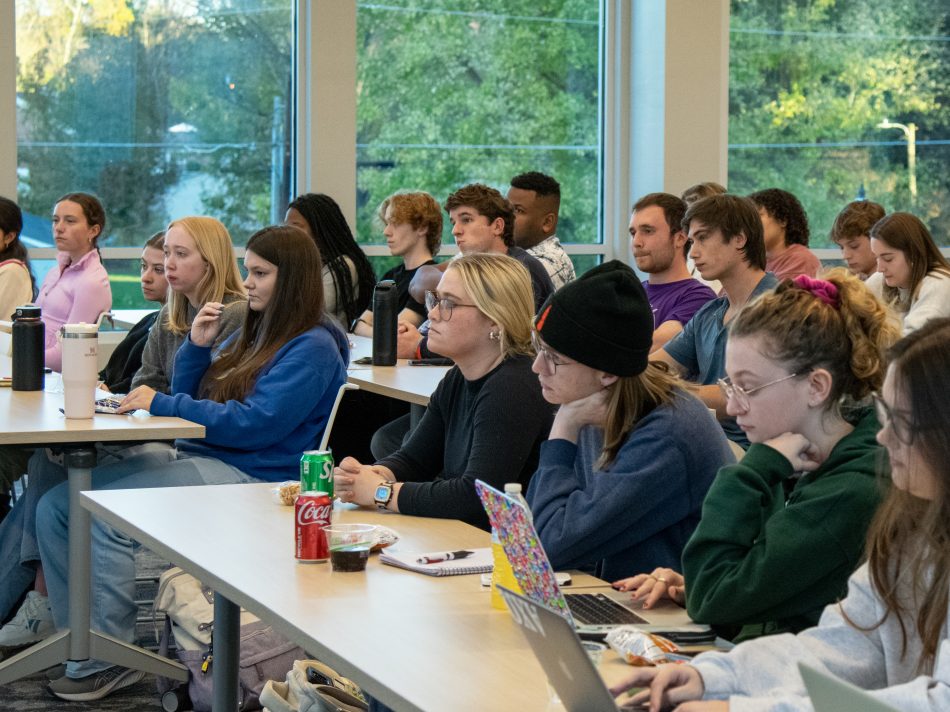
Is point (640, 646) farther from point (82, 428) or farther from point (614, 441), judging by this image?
point (82, 428)

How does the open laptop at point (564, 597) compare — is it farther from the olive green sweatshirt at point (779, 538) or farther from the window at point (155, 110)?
the window at point (155, 110)

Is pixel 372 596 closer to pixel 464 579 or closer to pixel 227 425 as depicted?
pixel 464 579

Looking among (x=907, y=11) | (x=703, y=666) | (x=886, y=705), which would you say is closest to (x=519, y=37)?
(x=907, y=11)

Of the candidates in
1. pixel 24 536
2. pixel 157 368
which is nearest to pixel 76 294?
pixel 157 368

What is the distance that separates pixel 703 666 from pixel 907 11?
8599 mm

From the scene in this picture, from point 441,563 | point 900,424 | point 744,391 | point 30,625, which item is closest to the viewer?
point 900,424

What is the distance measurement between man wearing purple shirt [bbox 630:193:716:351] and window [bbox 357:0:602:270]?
3098 millimetres

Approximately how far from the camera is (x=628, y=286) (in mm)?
2412

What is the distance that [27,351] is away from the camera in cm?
427

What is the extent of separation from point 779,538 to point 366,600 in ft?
2.14

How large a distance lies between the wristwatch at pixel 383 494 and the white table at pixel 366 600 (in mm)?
28

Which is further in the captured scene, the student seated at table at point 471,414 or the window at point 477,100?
the window at point 477,100

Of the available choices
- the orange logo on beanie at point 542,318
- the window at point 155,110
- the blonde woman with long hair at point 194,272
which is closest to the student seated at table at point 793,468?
the orange logo on beanie at point 542,318

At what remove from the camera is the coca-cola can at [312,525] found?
229cm
